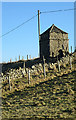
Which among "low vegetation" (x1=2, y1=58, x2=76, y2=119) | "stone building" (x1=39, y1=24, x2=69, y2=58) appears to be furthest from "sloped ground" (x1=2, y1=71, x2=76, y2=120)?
"stone building" (x1=39, y1=24, x2=69, y2=58)

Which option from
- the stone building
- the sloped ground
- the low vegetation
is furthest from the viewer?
the stone building

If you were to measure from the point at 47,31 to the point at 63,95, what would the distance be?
23.3 m

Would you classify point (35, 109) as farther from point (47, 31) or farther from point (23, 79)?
point (47, 31)

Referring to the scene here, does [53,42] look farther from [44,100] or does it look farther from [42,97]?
[44,100]

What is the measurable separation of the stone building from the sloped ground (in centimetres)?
1521

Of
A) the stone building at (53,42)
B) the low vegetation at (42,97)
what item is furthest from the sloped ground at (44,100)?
the stone building at (53,42)

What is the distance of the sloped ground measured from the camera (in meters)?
19.4

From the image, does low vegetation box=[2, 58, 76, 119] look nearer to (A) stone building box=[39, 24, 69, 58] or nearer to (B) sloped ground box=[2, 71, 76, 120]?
(B) sloped ground box=[2, 71, 76, 120]

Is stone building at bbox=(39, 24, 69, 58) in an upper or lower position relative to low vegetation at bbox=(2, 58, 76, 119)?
upper

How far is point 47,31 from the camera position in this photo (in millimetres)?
43844

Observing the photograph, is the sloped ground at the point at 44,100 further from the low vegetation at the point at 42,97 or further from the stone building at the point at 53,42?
the stone building at the point at 53,42

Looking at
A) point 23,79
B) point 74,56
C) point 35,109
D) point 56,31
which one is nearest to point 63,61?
point 74,56

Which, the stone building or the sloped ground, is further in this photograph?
the stone building

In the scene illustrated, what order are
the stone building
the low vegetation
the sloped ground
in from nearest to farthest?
the sloped ground → the low vegetation → the stone building
